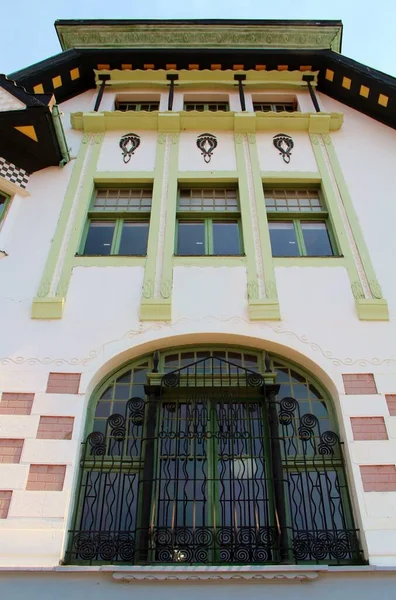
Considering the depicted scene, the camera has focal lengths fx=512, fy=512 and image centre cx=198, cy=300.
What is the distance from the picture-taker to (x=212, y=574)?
5.44 meters

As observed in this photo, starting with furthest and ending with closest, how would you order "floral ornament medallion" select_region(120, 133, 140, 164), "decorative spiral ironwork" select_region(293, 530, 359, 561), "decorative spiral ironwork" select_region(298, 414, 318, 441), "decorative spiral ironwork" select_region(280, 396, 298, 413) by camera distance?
"floral ornament medallion" select_region(120, 133, 140, 164), "decorative spiral ironwork" select_region(280, 396, 298, 413), "decorative spiral ironwork" select_region(298, 414, 318, 441), "decorative spiral ironwork" select_region(293, 530, 359, 561)

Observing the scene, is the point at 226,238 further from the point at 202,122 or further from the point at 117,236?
the point at 202,122

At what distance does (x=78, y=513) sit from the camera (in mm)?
6195

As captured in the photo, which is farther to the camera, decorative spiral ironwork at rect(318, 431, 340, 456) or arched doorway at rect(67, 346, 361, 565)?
decorative spiral ironwork at rect(318, 431, 340, 456)

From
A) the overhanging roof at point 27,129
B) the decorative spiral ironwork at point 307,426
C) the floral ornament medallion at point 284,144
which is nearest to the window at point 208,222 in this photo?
the floral ornament medallion at point 284,144

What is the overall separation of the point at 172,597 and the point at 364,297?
496 centimetres

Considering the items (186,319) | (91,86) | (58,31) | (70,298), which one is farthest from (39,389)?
(58,31)

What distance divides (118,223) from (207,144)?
107 inches

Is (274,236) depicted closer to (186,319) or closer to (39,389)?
(186,319)

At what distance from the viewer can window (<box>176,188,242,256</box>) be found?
29.6 ft

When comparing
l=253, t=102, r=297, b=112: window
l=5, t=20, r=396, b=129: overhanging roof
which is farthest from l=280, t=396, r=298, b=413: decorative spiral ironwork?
l=5, t=20, r=396, b=129: overhanging roof

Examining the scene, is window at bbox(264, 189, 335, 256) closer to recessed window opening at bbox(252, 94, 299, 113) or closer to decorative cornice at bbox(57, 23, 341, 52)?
recessed window opening at bbox(252, 94, 299, 113)

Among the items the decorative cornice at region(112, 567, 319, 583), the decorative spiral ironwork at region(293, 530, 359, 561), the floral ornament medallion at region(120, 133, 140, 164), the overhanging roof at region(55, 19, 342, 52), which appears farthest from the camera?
the overhanging roof at region(55, 19, 342, 52)

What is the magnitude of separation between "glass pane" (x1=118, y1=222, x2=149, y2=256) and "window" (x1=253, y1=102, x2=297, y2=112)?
15.9 feet
